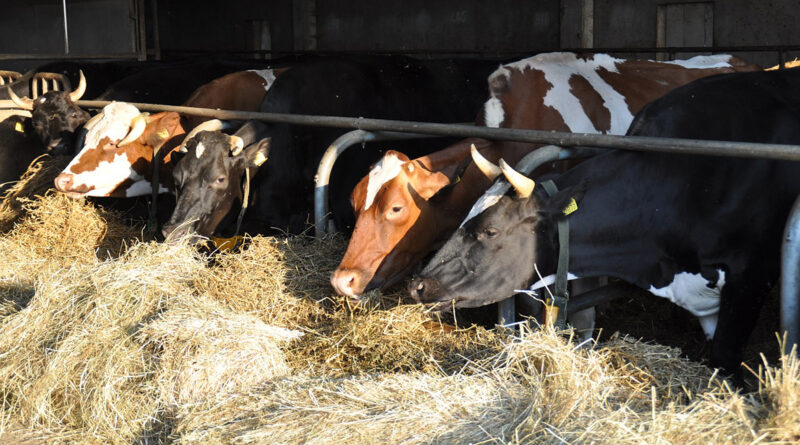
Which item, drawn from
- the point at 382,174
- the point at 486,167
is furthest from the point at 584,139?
the point at 382,174

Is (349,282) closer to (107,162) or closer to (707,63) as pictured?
(107,162)

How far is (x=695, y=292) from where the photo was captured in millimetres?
4090

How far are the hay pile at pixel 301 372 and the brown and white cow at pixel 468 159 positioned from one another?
1.04ft

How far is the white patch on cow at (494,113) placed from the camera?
18.2 feet

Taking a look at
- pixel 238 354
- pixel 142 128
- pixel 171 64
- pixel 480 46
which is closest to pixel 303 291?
pixel 238 354

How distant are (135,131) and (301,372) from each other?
3.70 metres

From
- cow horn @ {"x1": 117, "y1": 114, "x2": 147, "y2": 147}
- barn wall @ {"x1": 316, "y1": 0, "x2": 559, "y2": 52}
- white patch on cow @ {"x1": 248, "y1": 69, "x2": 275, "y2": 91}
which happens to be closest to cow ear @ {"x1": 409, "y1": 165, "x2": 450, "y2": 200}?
cow horn @ {"x1": 117, "y1": 114, "x2": 147, "y2": 147}

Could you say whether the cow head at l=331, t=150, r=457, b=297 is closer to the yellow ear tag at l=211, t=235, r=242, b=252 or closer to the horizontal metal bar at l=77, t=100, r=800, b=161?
the horizontal metal bar at l=77, t=100, r=800, b=161

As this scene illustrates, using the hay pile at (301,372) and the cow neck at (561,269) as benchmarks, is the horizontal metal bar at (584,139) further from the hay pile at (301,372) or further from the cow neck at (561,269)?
the hay pile at (301,372)

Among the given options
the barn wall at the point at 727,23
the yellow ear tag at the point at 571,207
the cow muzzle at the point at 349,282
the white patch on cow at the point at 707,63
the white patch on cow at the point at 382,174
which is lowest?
the cow muzzle at the point at 349,282

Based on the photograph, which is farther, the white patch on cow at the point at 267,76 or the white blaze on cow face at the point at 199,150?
the white patch on cow at the point at 267,76

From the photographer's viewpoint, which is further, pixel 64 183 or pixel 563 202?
pixel 64 183

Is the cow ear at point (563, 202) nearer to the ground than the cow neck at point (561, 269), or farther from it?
farther from it

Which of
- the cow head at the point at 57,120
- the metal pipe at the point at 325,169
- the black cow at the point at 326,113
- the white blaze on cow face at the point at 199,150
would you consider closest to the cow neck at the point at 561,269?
the metal pipe at the point at 325,169
